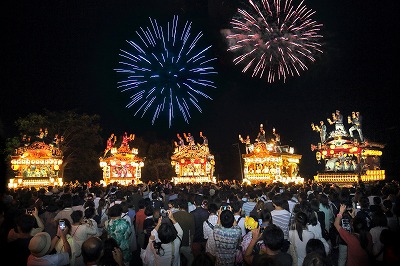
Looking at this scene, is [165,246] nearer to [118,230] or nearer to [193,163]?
[118,230]

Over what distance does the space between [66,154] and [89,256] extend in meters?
43.0

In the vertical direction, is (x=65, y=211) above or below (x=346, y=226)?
above

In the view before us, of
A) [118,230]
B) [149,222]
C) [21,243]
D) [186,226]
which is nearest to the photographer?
[21,243]

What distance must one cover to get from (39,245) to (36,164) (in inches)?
1291

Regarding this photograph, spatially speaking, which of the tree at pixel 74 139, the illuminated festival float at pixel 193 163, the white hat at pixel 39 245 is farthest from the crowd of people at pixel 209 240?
the tree at pixel 74 139

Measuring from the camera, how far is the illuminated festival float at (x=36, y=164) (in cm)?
3372

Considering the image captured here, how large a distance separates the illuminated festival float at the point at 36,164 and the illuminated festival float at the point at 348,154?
2425 centimetres

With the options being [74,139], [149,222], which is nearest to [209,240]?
[149,222]

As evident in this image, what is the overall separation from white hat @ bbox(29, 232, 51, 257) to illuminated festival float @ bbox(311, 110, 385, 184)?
31.5m

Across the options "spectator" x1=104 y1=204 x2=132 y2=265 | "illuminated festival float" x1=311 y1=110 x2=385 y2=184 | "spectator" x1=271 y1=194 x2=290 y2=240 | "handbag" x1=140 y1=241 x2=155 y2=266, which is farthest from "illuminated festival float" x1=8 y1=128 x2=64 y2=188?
"handbag" x1=140 y1=241 x2=155 y2=266

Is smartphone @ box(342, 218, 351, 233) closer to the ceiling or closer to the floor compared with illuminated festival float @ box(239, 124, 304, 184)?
closer to the floor

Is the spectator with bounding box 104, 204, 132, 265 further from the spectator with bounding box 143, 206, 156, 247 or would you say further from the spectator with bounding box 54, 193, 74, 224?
the spectator with bounding box 54, 193, 74, 224

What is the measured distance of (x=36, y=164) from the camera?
3488cm

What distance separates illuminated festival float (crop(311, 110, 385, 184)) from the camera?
110 ft
